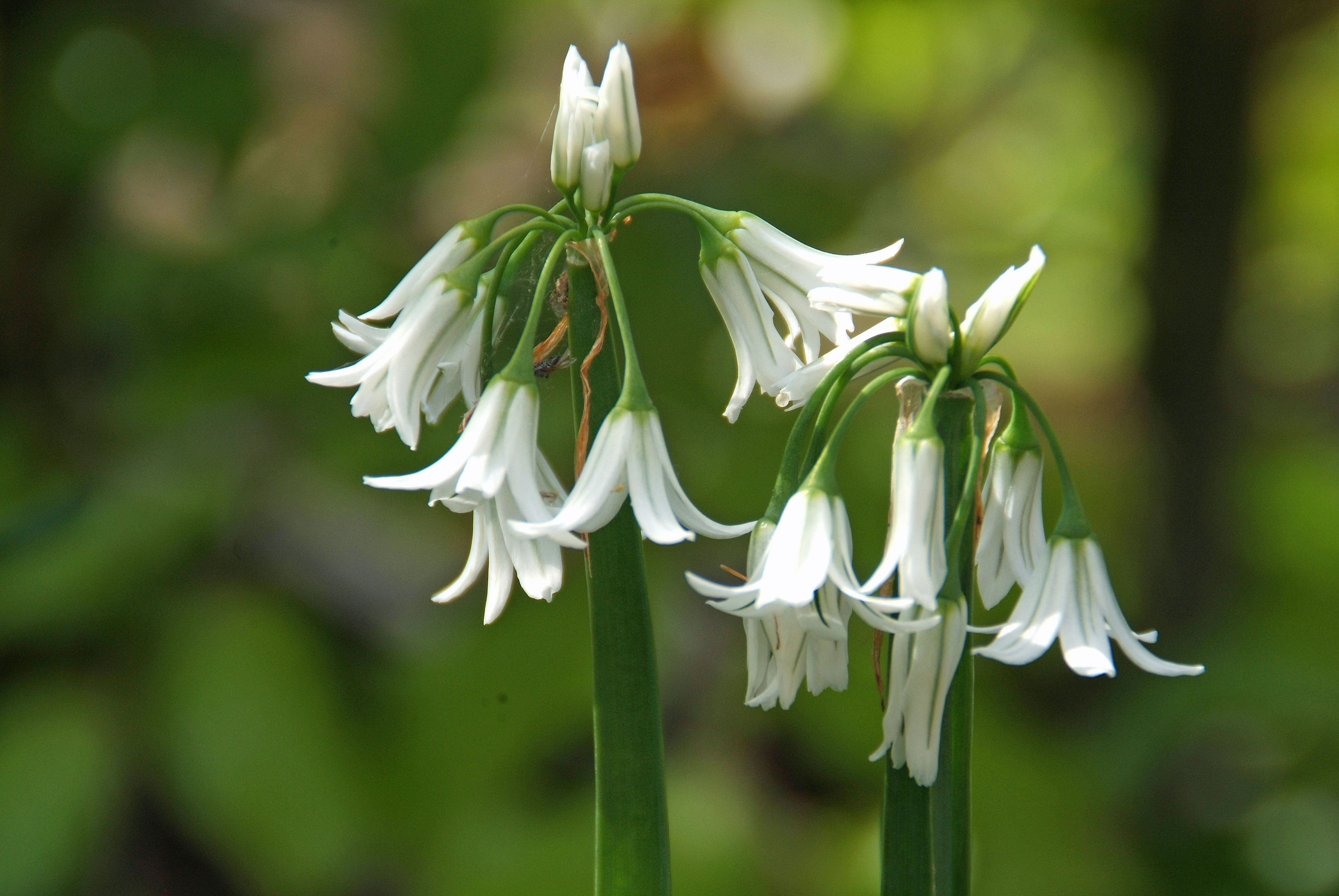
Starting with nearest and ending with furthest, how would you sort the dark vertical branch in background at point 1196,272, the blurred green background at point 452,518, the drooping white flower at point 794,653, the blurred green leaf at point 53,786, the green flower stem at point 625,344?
1. the green flower stem at point 625,344
2. the drooping white flower at point 794,653
3. the blurred green leaf at point 53,786
4. the blurred green background at point 452,518
5. the dark vertical branch in background at point 1196,272

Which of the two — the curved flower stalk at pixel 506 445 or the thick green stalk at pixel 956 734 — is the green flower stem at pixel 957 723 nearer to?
the thick green stalk at pixel 956 734

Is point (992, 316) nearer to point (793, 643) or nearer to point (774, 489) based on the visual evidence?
point (774, 489)

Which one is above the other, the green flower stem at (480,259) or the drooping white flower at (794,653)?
the green flower stem at (480,259)

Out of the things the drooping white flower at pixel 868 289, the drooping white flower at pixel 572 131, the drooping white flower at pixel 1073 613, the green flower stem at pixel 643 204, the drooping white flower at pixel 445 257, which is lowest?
the drooping white flower at pixel 1073 613

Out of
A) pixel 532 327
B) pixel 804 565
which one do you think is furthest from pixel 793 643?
pixel 532 327

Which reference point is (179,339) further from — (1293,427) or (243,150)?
(1293,427)

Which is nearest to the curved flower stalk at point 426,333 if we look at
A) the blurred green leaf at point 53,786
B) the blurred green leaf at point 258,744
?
the blurred green leaf at point 258,744

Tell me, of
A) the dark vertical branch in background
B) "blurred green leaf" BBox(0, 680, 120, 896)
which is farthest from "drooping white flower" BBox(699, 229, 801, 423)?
the dark vertical branch in background
